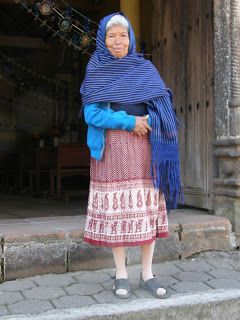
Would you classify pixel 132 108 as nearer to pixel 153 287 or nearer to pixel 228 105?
pixel 153 287

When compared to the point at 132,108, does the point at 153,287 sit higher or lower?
lower

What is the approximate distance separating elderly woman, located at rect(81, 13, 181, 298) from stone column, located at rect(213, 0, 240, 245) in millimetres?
1266

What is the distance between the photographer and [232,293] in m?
3.12

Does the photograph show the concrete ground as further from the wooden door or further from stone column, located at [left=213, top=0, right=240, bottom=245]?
the wooden door

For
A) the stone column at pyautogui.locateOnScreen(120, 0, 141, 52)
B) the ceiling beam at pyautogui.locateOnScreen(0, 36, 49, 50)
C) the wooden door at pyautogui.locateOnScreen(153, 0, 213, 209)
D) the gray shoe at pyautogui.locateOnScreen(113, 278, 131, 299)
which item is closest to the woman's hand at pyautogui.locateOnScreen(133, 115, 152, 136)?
the gray shoe at pyautogui.locateOnScreen(113, 278, 131, 299)

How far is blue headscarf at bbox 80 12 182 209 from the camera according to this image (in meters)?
2.88

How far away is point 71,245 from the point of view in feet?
11.7

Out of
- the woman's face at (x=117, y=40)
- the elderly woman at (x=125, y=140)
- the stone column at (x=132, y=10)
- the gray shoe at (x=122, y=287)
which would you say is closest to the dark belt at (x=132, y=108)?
the elderly woman at (x=125, y=140)

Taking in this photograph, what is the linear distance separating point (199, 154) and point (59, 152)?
3371 mm

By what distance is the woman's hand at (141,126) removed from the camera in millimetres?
2846

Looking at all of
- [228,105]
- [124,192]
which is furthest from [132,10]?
[124,192]

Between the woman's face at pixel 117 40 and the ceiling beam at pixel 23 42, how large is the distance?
816cm

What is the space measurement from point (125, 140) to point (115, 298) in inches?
39.1

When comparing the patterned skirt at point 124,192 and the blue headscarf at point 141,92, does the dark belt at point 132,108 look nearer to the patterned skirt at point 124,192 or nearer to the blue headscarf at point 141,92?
the blue headscarf at point 141,92
